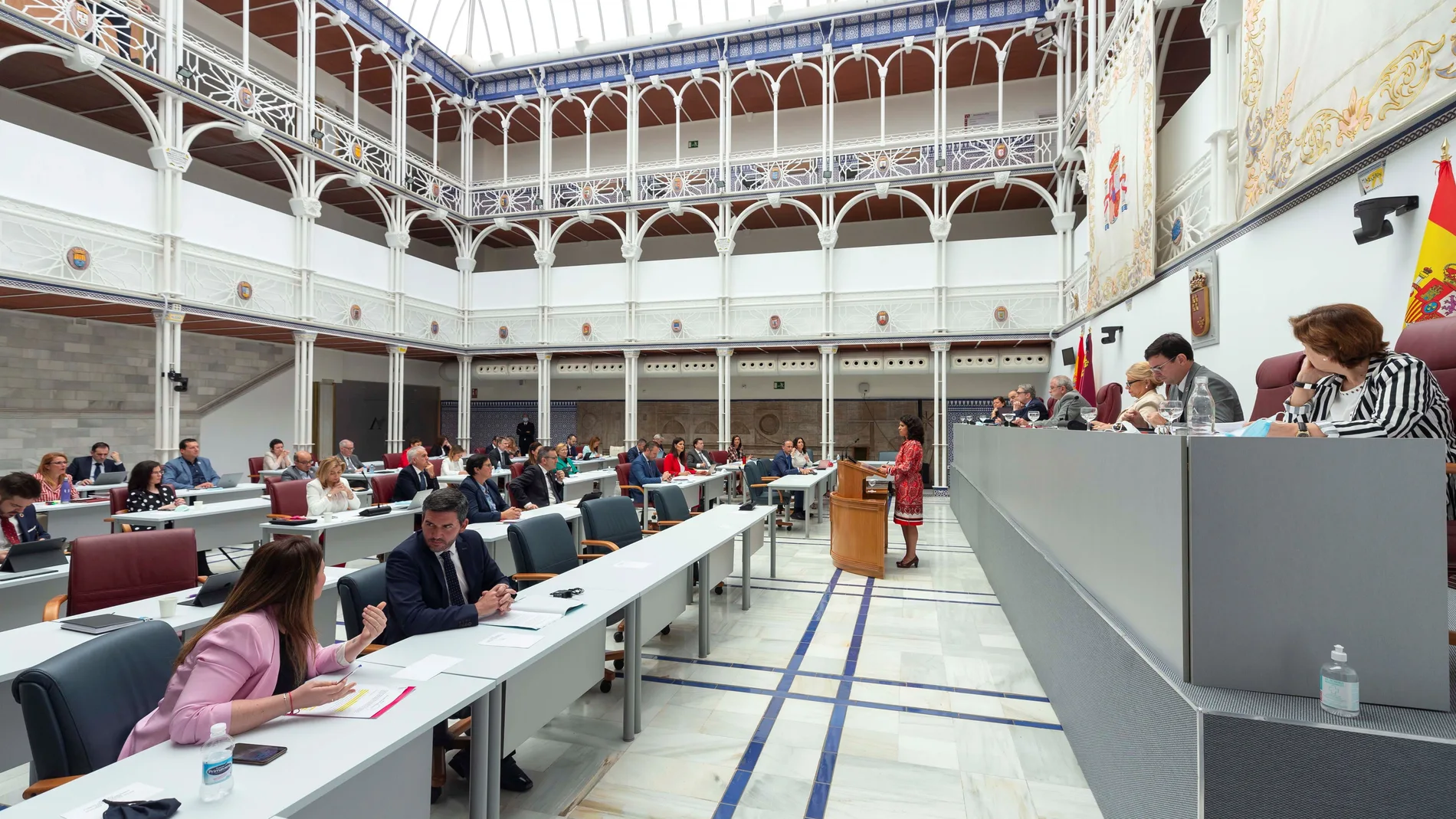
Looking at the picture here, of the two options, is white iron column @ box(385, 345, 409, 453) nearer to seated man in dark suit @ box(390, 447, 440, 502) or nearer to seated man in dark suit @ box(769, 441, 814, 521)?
seated man in dark suit @ box(390, 447, 440, 502)

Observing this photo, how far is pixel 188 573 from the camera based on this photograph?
3.87 meters

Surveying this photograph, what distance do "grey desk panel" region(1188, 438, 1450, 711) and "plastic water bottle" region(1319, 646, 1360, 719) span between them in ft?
0.22

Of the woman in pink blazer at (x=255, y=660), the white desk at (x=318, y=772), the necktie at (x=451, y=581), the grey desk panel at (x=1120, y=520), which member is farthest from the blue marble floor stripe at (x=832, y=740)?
the woman in pink blazer at (x=255, y=660)

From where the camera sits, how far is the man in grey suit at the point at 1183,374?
11.5 feet

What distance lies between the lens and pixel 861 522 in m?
7.31

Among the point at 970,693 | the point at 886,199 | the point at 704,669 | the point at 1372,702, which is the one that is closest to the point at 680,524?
the point at 704,669

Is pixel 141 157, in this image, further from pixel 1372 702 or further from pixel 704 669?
pixel 1372 702

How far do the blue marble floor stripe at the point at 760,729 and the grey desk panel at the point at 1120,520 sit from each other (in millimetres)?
1849

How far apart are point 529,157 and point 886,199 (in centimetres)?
1108

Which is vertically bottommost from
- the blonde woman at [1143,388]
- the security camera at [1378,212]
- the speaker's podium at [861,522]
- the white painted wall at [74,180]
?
the speaker's podium at [861,522]

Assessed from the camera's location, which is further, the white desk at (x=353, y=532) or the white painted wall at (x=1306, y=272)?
the white desk at (x=353, y=532)

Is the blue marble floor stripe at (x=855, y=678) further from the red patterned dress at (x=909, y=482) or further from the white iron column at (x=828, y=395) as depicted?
the white iron column at (x=828, y=395)

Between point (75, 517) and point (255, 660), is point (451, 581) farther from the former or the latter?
point (75, 517)

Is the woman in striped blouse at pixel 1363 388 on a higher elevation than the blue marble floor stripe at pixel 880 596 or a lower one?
higher
